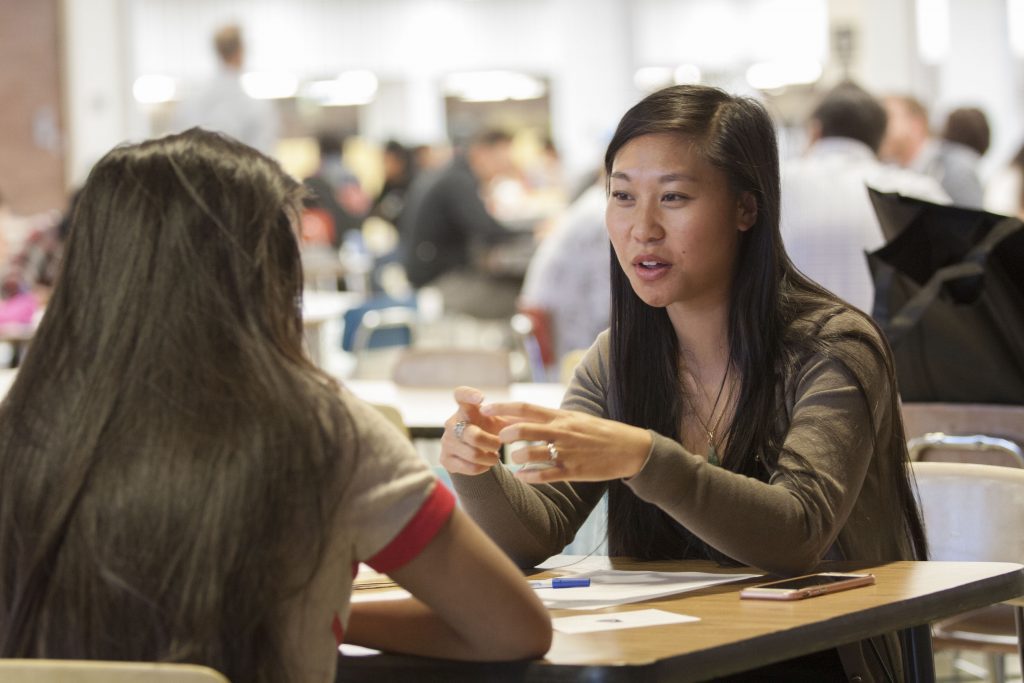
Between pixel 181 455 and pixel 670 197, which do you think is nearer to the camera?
pixel 181 455

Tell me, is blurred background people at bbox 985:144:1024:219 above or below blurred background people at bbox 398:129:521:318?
above

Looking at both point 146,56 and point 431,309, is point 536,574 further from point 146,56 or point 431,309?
point 146,56

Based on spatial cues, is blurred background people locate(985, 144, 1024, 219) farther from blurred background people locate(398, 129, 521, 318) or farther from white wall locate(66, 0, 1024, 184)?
white wall locate(66, 0, 1024, 184)

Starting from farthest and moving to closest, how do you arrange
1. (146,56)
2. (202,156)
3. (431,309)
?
1. (146,56)
2. (431,309)
3. (202,156)

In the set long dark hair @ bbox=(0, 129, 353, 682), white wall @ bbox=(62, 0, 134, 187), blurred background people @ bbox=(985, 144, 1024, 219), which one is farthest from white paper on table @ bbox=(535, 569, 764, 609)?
white wall @ bbox=(62, 0, 134, 187)

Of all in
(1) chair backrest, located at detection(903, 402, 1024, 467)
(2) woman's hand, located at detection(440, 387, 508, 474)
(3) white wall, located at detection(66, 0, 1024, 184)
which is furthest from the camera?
(3) white wall, located at detection(66, 0, 1024, 184)

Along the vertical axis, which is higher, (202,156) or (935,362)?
(202,156)

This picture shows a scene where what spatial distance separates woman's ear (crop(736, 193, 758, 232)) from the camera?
7.02 feet

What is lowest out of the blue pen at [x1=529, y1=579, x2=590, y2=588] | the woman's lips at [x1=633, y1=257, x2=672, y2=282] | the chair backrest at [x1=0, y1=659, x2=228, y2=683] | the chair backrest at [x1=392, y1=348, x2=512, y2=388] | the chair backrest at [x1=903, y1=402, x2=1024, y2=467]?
the chair backrest at [x1=392, y1=348, x2=512, y2=388]

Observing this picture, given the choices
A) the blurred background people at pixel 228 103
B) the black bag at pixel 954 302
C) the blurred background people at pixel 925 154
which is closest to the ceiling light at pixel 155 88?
the blurred background people at pixel 228 103

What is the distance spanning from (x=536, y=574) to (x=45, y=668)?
0.87 meters

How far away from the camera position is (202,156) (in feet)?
4.66

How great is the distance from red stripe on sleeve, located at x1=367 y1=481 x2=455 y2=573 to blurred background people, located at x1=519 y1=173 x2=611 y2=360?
13.8ft

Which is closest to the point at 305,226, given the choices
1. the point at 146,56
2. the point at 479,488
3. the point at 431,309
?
the point at 479,488
